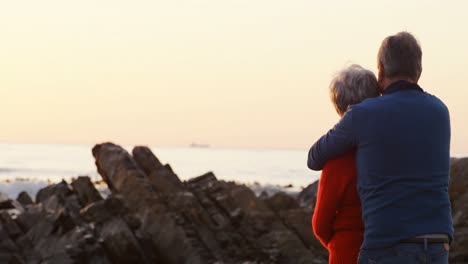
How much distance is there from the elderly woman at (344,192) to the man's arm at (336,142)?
0.07 meters

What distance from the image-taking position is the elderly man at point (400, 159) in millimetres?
5695

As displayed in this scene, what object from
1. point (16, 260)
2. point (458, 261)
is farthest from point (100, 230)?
point (458, 261)

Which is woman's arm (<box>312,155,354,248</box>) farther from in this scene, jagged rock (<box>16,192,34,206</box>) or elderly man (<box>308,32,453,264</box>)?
jagged rock (<box>16,192,34,206</box>)

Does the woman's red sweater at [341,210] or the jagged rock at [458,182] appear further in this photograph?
the jagged rock at [458,182]

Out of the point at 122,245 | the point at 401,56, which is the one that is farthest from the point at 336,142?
the point at 122,245

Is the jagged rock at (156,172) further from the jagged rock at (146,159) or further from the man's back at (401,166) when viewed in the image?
the man's back at (401,166)

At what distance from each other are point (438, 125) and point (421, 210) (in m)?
0.59

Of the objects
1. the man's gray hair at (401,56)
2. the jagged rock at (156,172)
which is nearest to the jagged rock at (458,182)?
the jagged rock at (156,172)

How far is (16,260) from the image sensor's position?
2028 cm

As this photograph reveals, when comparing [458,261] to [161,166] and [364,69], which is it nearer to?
[161,166]

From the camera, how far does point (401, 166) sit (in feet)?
19.0

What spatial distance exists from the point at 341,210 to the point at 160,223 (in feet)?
50.0

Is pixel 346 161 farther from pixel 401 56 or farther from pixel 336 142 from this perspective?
pixel 401 56

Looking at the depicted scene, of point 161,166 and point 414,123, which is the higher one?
point 161,166
